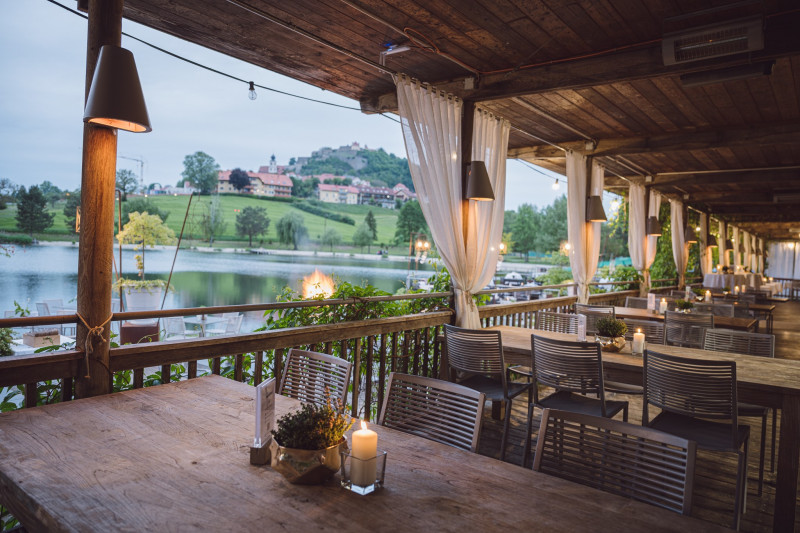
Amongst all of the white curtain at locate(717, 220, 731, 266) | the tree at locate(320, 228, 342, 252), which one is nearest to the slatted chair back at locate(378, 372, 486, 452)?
the white curtain at locate(717, 220, 731, 266)

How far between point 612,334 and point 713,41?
2.08 m

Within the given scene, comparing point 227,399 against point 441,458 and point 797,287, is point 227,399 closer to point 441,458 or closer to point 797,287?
point 441,458

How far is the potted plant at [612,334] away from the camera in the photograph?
11.3 ft

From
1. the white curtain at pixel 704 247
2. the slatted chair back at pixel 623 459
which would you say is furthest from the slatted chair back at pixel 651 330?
the white curtain at pixel 704 247

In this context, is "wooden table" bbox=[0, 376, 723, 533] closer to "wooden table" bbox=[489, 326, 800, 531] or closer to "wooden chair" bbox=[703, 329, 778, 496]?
"wooden table" bbox=[489, 326, 800, 531]

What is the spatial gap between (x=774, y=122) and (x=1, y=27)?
9047 mm

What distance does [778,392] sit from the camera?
2520 millimetres

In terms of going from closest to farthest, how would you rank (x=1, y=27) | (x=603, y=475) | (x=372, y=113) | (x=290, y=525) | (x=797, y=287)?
(x=290, y=525)
(x=603, y=475)
(x=372, y=113)
(x=1, y=27)
(x=797, y=287)

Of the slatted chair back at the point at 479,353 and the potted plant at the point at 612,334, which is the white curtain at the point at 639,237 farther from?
the slatted chair back at the point at 479,353

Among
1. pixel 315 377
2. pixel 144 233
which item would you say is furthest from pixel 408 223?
pixel 315 377

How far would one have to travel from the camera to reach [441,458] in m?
1.52

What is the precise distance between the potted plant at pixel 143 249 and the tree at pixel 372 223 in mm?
12964

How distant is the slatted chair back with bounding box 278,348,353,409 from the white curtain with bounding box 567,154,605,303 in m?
5.11

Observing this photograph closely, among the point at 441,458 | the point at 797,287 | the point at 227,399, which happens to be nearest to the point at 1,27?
the point at 227,399
